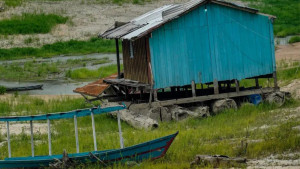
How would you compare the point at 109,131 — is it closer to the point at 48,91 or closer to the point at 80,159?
the point at 80,159

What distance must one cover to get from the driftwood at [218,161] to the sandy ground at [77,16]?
28.9m

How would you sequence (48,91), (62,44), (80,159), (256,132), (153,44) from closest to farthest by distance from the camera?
(80,159) → (256,132) → (153,44) → (48,91) → (62,44)

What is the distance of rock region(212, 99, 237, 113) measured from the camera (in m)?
19.2

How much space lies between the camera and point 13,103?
77.1 feet

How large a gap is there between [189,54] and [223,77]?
1.32 m

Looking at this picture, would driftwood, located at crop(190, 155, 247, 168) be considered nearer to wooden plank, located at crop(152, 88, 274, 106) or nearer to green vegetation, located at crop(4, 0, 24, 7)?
wooden plank, located at crop(152, 88, 274, 106)

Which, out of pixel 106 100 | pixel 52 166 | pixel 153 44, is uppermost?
pixel 153 44

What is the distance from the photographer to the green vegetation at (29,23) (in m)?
42.0

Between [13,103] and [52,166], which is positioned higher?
[13,103]

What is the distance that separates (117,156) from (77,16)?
3344 centimetres

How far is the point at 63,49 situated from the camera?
131ft

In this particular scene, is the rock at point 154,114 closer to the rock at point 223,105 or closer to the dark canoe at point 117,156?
the rock at point 223,105

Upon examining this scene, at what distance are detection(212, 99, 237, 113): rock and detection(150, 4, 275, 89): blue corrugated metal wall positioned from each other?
0.75 meters

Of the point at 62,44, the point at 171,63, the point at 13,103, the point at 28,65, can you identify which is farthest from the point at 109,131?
the point at 62,44
